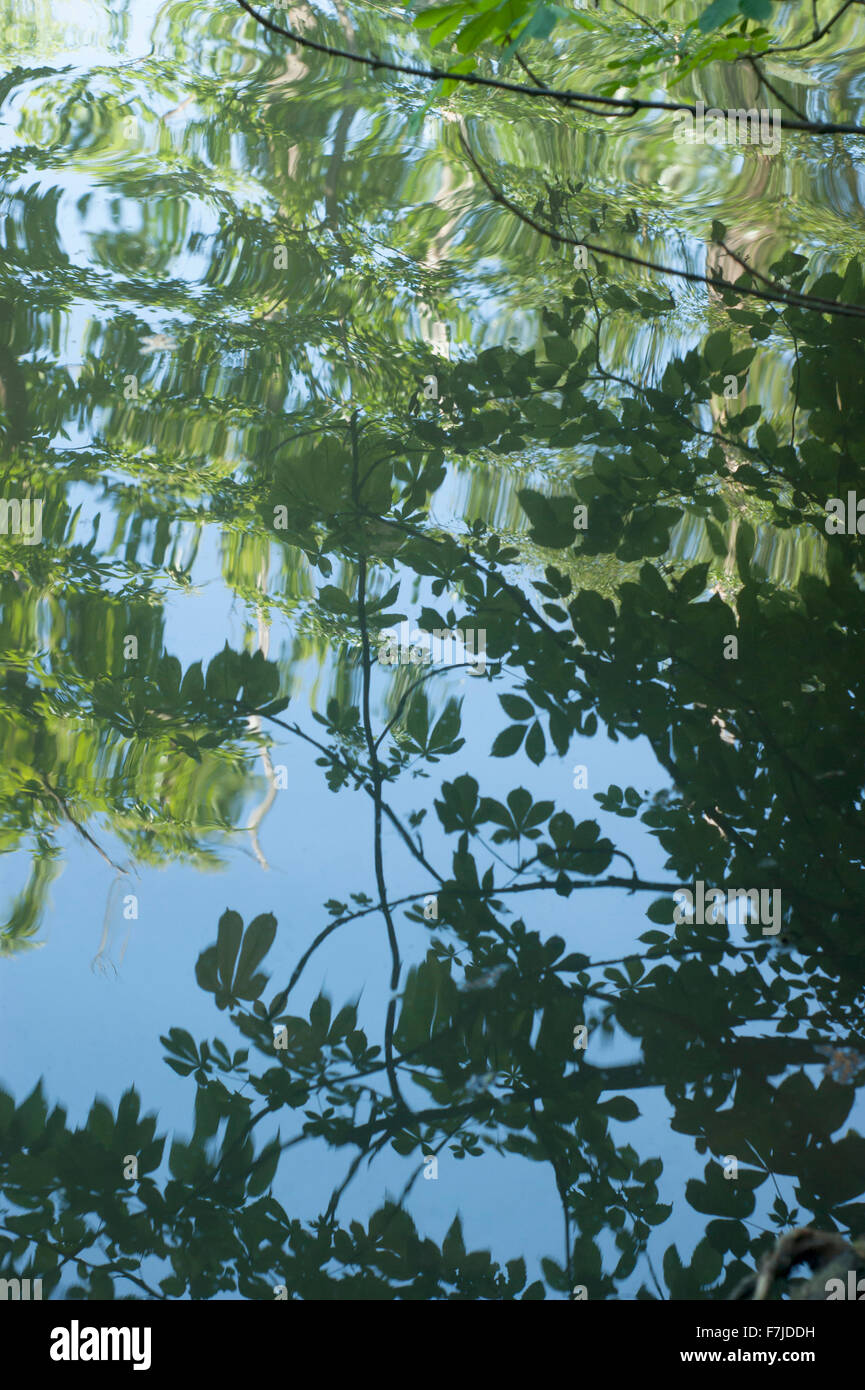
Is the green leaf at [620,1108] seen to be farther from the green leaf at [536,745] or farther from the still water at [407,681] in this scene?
the green leaf at [536,745]

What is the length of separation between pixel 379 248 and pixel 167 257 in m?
0.33

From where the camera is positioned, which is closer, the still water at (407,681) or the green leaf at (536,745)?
the still water at (407,681)

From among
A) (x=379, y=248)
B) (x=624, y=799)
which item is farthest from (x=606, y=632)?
(x=379, y=248)

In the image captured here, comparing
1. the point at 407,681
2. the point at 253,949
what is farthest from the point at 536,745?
the point at 253,949

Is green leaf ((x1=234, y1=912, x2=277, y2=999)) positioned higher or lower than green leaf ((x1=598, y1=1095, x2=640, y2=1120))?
higher

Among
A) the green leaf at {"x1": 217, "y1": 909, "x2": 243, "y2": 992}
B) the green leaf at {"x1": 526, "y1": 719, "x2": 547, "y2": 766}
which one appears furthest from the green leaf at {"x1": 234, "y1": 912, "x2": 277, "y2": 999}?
the green leaf at {"x1": 526, "y1": 719, "x2": 547, "y2": 766}

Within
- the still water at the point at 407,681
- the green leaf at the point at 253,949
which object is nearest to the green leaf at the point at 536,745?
A: the still water at the point at 407,681

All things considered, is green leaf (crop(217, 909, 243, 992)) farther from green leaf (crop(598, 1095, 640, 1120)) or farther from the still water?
green leaf (crop(598, 1095, 640, 1120))

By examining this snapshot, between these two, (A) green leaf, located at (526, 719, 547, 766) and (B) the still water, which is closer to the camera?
(B) the still water

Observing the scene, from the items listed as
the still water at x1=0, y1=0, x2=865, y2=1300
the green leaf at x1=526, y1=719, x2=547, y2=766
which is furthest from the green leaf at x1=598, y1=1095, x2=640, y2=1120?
the green leaf at x1=526, y1=719, x2=547, y2=766

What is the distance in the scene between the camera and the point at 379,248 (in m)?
1.54

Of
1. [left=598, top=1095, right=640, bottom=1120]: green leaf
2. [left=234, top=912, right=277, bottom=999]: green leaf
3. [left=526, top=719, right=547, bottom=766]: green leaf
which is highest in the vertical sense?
[left=526, top=719, right=547, bottom=766]: green leaf

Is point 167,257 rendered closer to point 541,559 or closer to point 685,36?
point 541,559

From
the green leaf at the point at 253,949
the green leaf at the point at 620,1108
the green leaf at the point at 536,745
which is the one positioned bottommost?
the green leaf at the point at 620,1108
